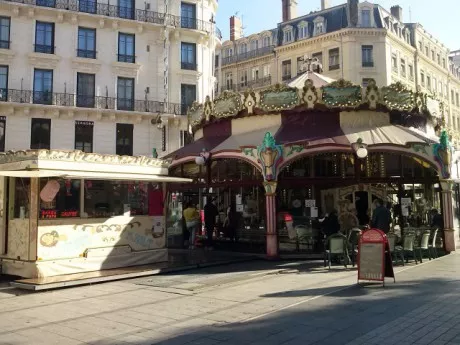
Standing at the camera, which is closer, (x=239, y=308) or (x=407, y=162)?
(x=239, y=308)

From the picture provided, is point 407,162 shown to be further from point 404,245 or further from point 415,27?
point 415,27

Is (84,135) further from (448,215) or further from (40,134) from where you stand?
(448,215)

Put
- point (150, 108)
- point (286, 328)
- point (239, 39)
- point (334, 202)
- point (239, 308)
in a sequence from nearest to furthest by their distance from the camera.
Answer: point (286, 328) < point (239, 308) < point (334, 202) < point (150, 108) < point (239, 39)

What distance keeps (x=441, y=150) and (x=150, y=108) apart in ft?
69.8

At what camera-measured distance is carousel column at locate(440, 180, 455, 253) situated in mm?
14156

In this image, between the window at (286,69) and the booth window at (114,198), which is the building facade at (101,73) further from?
the booth window at (114,198)

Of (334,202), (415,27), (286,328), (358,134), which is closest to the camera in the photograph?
(286,328)

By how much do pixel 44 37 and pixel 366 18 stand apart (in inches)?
979

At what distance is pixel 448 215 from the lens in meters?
14.2

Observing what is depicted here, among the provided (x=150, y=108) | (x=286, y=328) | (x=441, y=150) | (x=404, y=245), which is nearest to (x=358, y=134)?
(x=441, y=150)

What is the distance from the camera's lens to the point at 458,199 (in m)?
17.5

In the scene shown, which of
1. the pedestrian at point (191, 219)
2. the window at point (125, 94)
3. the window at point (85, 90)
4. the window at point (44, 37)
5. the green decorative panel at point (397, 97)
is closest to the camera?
the green decorative panel at point (397, 97)

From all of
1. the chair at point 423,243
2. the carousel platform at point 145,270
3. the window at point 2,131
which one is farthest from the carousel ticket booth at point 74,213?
the window at point 2,131

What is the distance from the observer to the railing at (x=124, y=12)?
98.2ft
